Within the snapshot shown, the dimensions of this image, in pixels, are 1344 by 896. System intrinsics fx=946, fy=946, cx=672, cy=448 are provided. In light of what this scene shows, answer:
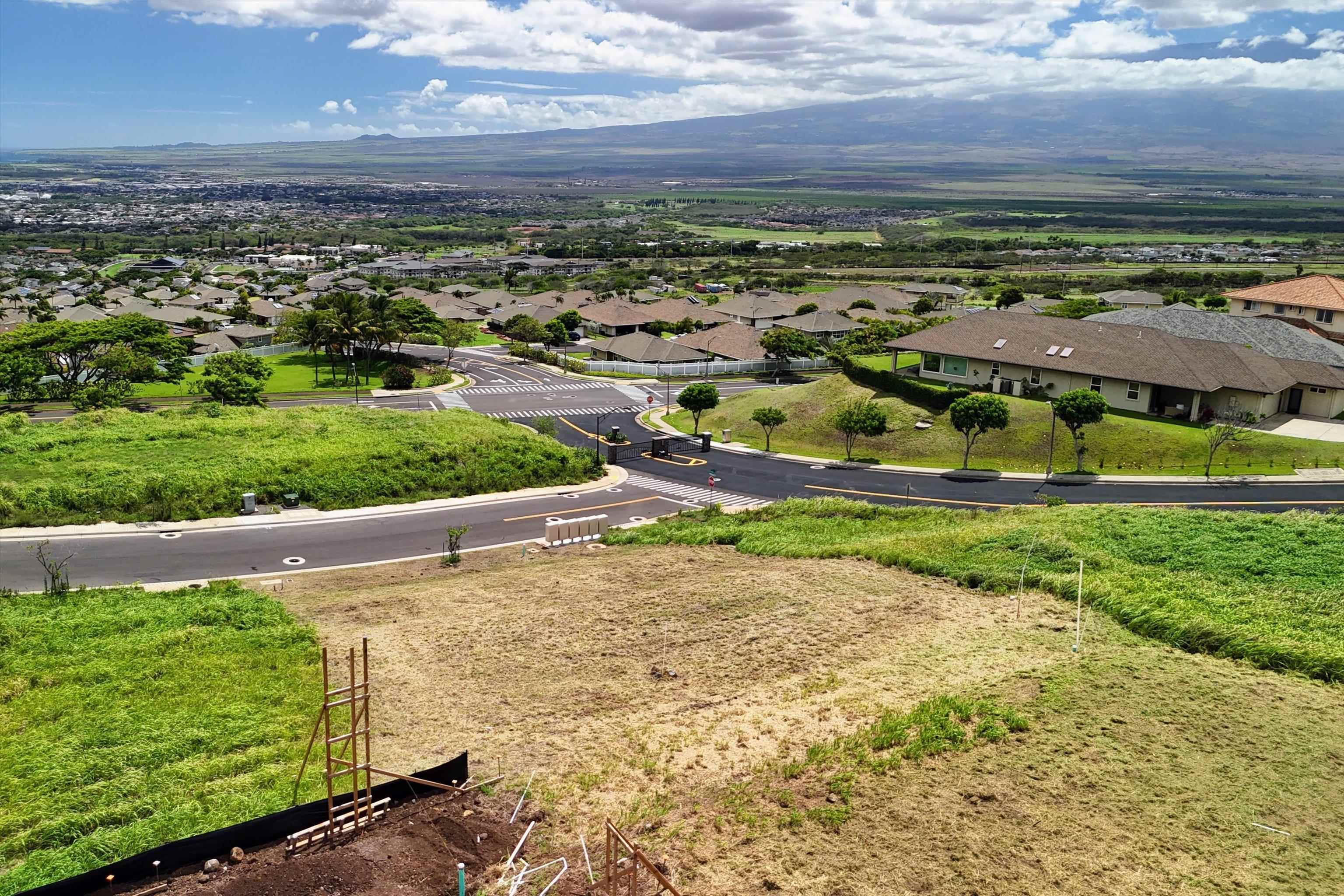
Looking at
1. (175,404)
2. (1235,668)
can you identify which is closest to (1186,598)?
(1235,668)

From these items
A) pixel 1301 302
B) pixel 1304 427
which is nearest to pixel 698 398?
pixel 1304 427

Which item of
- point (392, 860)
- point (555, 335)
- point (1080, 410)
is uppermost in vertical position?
point (1080, 410)

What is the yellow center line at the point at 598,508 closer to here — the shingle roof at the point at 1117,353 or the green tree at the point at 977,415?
the green tree at the point at 977,415

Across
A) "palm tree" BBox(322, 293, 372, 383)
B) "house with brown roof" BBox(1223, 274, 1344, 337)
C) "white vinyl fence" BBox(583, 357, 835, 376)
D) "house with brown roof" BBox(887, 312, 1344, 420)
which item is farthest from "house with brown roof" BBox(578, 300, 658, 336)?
"house with brown roof" BBox(1223, 274, 1344, 337)

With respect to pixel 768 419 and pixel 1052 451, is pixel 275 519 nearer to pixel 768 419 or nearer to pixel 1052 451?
pixel 768 419

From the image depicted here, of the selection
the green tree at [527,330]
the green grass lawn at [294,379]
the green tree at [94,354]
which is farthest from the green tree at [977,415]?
the green tree at [527,330]

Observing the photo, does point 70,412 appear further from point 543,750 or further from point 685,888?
point 685,888
